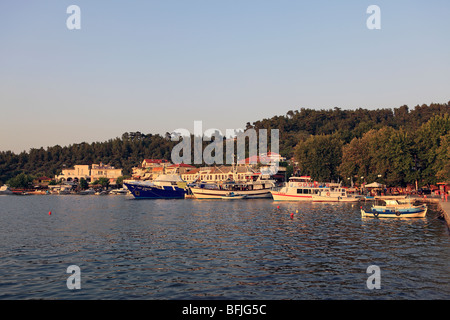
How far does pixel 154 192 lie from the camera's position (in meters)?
111

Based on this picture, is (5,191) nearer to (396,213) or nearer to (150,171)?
(150,171)

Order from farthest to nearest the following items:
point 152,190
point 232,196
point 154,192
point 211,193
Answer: point 154,192
point 152,190
point 211,193
point 232,196

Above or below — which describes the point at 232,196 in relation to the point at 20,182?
below

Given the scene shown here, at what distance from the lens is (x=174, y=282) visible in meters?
19.6

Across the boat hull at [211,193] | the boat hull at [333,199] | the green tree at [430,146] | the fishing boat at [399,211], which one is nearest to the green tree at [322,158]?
the boat hull at [211,193]

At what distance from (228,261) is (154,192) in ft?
292

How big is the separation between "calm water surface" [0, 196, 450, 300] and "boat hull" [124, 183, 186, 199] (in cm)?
6838

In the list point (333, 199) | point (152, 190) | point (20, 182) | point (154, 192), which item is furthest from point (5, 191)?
point (333, 199)

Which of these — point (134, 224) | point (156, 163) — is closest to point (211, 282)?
point (134, 224)

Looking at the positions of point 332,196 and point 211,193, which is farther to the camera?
point 211,193

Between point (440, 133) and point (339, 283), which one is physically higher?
point (440, 133)
